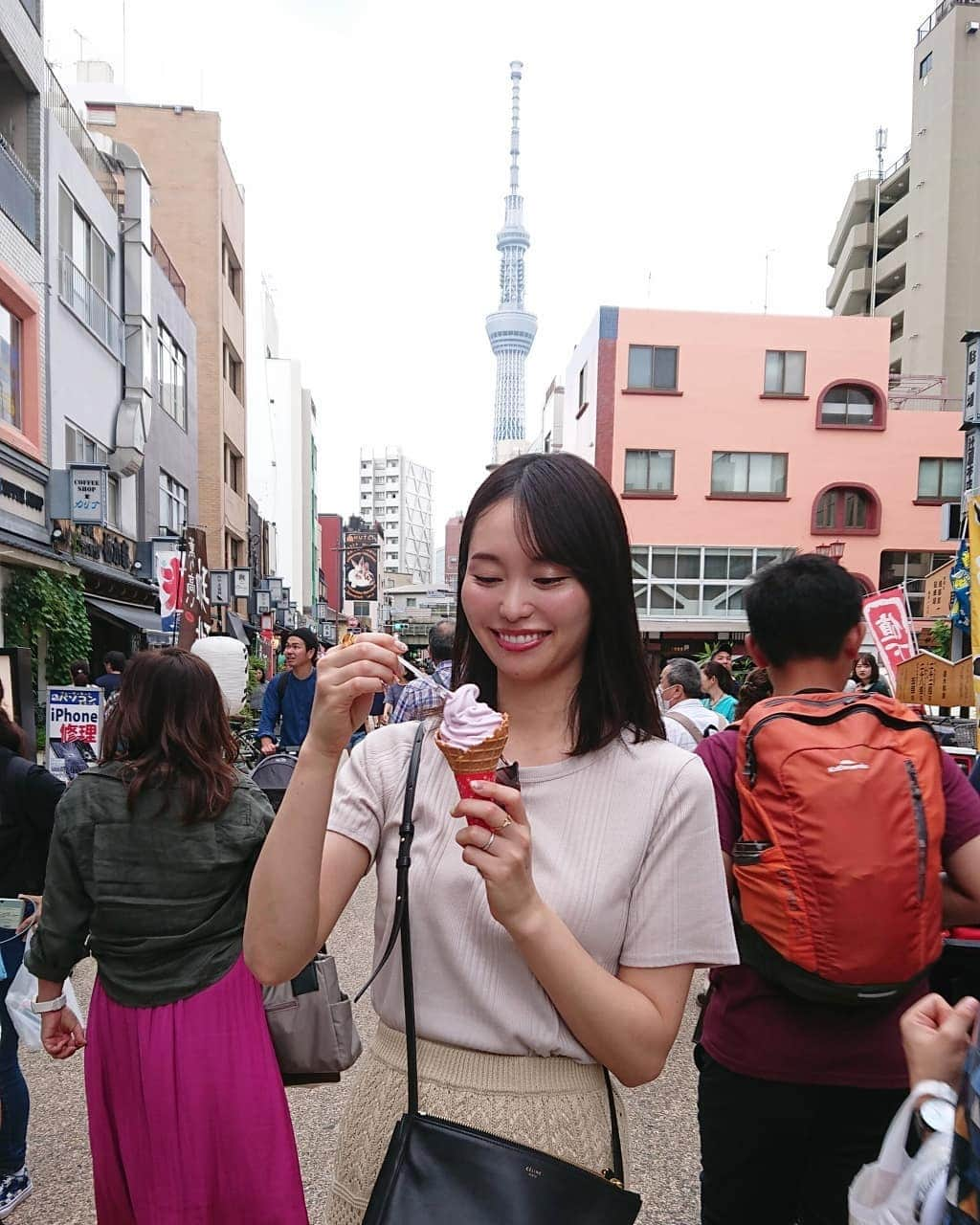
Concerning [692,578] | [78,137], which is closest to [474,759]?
[78,137]

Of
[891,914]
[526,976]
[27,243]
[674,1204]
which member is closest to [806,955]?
[891,914]

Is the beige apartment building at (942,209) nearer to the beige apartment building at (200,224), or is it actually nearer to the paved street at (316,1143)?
the beige apartment building at (200,224)

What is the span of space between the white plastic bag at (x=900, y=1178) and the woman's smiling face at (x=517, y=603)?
80 cm

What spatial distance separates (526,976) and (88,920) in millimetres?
1667

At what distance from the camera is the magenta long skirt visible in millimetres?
2080

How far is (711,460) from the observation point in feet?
81.3

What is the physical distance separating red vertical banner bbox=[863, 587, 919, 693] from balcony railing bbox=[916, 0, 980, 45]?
113ft

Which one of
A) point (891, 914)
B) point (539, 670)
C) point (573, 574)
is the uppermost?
point (573, 574)

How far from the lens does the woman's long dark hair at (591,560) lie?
1251mm

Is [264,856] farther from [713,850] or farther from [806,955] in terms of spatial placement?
[806,955]

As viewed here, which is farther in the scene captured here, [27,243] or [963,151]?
[963,151]

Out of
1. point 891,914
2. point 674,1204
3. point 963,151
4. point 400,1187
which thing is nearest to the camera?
point 400,1187

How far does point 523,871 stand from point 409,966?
11.2 inches

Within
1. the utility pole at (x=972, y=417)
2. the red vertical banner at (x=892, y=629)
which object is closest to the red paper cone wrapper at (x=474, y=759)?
the red vertical banner at (x=892, y=629)
